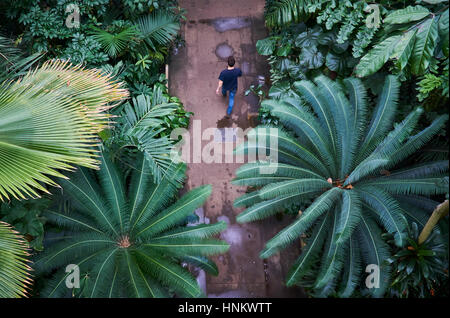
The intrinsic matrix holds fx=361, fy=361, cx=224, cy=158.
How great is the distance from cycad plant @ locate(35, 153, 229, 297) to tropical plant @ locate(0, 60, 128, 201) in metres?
1.14

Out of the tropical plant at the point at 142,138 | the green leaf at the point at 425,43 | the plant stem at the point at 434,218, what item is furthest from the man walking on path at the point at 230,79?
the plant stem at the point at 434,218

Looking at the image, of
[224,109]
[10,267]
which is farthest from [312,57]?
[10,267]

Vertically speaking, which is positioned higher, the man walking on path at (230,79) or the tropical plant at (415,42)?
the man walking on path at (230,79)

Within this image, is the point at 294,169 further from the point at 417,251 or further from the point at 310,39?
the point at 310,39

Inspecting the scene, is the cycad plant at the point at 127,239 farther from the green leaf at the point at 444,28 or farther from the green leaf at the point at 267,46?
the green leaf at the point at 267,46

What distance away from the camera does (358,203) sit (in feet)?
15.1

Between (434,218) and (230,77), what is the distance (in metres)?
4.10

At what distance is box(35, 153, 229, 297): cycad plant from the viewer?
442 cm

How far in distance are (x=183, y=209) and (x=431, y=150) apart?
3586mm

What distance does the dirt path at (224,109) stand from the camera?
5.93 metres

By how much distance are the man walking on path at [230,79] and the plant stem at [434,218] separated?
4.02 meters

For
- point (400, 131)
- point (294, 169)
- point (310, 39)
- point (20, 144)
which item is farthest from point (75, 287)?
point (310, 39)

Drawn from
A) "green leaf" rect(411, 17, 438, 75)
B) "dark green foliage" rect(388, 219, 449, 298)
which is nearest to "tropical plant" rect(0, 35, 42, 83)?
"green leaf" rect(411, 17, 438, 75)

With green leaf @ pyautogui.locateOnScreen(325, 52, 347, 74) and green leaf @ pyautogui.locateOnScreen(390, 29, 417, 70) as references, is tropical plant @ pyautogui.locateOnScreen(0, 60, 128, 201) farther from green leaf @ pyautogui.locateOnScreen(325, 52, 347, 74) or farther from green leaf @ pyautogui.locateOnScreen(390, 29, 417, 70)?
green leaf @ pyautogui.locateOnScreen(325, 52, 347, 74)
